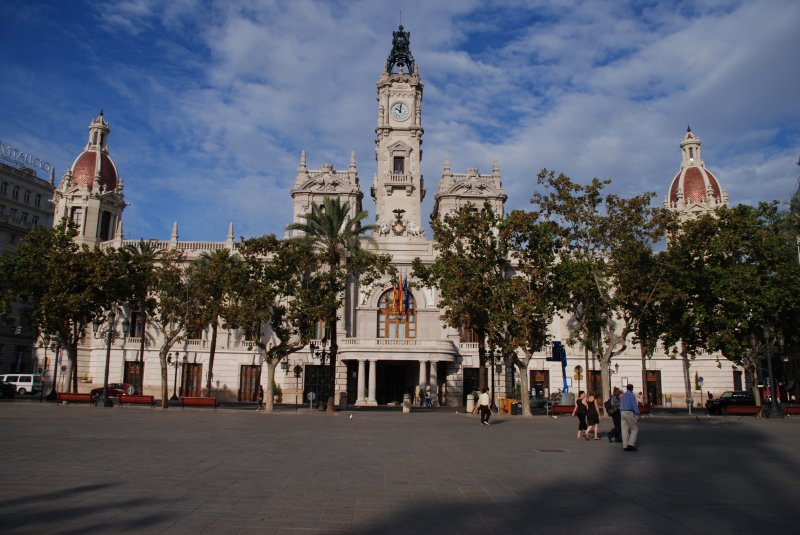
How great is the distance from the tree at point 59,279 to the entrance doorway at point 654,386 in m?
45.9

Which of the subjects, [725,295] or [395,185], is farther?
[395,185]

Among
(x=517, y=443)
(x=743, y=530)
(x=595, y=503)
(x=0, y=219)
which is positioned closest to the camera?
(x=743, y=530)

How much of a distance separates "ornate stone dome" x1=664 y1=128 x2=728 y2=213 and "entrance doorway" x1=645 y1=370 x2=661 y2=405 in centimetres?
2057

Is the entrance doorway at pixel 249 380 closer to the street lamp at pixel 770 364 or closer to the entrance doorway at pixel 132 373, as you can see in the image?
the entrance doorway at pixel 132 373

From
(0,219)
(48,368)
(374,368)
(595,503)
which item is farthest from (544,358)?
(0,219)

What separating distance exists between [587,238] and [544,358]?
73.8 ft

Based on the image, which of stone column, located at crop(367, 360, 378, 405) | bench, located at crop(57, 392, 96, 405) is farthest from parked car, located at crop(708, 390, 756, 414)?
bench, located at crop(57, 392, 96, 405)

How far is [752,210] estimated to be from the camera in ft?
129

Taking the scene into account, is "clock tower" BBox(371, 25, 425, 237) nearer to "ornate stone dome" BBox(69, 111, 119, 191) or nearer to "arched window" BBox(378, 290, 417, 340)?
"arched window" BBox(378, 290, 417, 340)

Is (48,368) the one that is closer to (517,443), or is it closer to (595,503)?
(517,443)

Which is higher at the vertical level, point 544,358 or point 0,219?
point 0,219

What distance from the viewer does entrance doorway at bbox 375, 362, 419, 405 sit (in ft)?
184

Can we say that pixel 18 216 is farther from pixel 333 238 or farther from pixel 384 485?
pixel 384 485

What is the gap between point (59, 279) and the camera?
4069 centimetres
